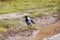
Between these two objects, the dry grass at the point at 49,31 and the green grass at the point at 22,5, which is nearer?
the dry grass at the point at 49,31

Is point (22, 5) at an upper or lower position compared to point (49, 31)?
lower

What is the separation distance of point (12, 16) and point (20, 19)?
1.35 metres

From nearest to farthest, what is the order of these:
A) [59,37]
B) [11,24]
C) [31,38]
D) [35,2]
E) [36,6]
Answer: [59,37]
[31,38]
[11,24]
[36,6]
[35,2]

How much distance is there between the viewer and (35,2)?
34.2 m

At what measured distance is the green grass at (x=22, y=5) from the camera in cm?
2922

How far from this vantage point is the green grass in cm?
2922

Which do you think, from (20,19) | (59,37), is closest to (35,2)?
(20,19)

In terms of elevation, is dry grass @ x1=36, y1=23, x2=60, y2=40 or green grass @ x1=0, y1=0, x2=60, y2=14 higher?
dry grass @ x1=36, y1=23, x2=60, y2=40

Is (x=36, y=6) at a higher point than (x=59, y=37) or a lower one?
lower

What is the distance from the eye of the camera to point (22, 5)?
31.8 meters

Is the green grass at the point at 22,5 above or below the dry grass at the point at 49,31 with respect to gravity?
below

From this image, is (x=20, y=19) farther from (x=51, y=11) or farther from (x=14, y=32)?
(x=51, y=11)

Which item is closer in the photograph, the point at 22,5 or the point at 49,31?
the point at 49,31

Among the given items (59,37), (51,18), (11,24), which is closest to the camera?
(59,37)
